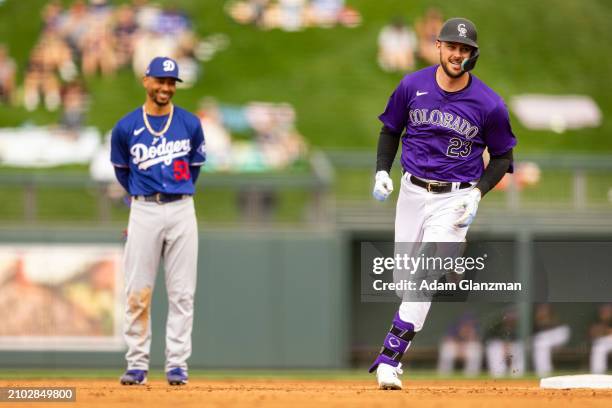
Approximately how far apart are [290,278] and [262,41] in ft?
23.5

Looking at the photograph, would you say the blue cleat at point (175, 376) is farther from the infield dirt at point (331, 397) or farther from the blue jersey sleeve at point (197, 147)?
the blue jersey sleeve at point (197, 147)

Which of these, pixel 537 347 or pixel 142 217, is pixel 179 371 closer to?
pixel 142 217

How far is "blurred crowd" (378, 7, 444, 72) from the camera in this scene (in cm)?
1829

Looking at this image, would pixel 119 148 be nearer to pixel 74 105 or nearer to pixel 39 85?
pixel 74 105

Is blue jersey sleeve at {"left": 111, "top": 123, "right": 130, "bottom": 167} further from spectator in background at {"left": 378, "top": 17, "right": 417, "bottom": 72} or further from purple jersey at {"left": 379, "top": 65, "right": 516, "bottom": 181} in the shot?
spectator in background at {"left": 378, "top": 17, "right": 417, "bottom": 72}

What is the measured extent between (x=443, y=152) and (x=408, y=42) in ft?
40.1

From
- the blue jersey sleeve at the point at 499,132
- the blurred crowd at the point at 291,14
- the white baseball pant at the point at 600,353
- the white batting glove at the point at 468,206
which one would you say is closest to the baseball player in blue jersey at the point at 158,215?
the white batting glove at the point at 468,206

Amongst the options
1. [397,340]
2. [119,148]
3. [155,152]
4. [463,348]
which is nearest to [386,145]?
[397,340]

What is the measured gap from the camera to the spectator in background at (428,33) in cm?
1817

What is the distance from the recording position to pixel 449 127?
6637mm

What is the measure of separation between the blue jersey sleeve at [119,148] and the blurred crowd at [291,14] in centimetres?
1240

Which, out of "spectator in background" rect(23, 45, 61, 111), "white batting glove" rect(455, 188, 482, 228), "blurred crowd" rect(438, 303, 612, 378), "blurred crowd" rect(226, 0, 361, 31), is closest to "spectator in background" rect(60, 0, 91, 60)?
"spectator in background" rect(23, 45, 61, 111)

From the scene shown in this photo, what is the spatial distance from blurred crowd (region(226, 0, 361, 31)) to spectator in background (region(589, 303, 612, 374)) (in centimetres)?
818

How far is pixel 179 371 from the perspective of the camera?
753 centimetres
